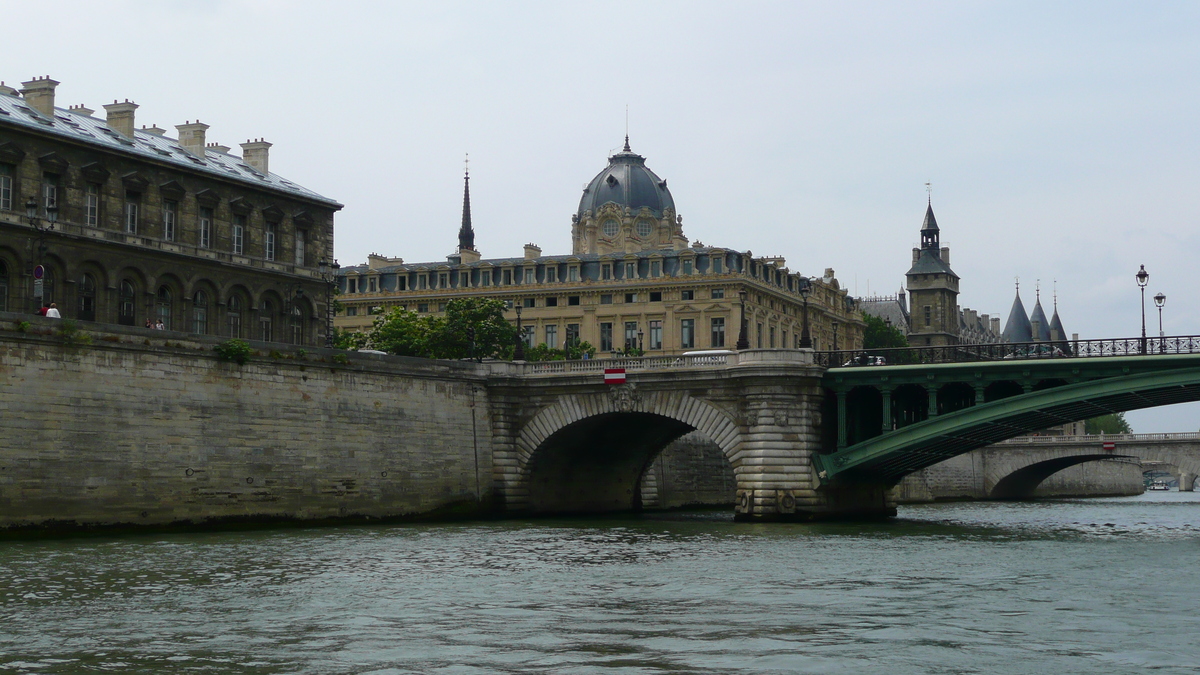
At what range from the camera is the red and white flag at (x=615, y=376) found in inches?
2584

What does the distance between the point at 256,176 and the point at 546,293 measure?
48852 mm

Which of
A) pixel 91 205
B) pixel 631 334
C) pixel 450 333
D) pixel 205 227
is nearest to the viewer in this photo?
pixel 91 205

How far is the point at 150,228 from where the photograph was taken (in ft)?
225

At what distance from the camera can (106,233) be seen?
6631cm

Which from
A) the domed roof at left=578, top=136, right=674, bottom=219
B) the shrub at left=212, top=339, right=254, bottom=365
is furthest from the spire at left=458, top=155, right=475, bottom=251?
the shrub at left=212, top=339, right=254, bottom=365

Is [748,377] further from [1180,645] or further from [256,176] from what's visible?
[1180,645]

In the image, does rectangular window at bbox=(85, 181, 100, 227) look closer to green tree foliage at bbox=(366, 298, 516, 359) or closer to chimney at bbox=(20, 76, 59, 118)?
chimney at bbox=(20, 76, 59, 118)

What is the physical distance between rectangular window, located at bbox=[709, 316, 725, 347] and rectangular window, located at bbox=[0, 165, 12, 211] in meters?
64.6

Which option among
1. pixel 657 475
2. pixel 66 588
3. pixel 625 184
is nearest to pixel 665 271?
pixel 625 184

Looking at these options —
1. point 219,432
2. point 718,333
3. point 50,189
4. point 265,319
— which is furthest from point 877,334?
point 219,432

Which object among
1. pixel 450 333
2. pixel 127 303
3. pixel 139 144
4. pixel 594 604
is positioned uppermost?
pixel 139 144

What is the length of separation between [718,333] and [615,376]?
53697mm

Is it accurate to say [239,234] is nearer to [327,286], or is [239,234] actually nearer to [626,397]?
[327,286]

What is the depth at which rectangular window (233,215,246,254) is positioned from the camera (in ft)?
241
